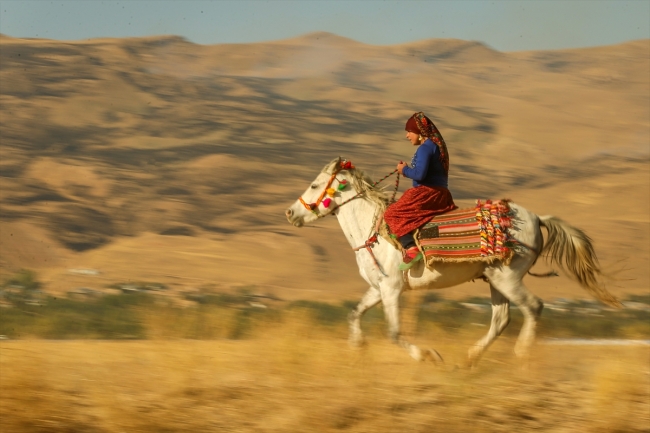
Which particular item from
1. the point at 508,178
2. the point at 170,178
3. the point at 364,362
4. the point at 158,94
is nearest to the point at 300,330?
the point at 364,362

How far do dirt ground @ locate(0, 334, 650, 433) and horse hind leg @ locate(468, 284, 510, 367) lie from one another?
23cm

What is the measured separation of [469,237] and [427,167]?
775 mm

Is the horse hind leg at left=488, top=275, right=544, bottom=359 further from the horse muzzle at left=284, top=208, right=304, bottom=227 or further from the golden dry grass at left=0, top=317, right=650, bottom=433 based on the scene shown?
the horse muzzle at left=284, top=208, right=304, bottom=227

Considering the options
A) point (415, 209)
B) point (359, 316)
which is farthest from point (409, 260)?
point (359, 316)

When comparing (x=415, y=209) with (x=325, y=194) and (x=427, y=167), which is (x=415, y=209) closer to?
(x=427, y=167)

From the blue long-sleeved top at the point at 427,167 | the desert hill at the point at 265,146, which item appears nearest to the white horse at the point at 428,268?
the blue long-sleeved top at the point at 427,167

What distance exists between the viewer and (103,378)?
8.41 m

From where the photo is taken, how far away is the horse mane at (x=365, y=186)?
32.0ft

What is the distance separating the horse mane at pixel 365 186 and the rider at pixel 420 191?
256mm

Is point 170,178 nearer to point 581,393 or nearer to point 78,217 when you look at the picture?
point 78,217

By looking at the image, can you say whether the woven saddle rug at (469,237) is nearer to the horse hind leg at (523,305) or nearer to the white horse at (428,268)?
the white horse at (428,268)

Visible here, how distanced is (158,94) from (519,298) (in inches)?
2015

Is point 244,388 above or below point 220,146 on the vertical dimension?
above

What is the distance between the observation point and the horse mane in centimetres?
976
